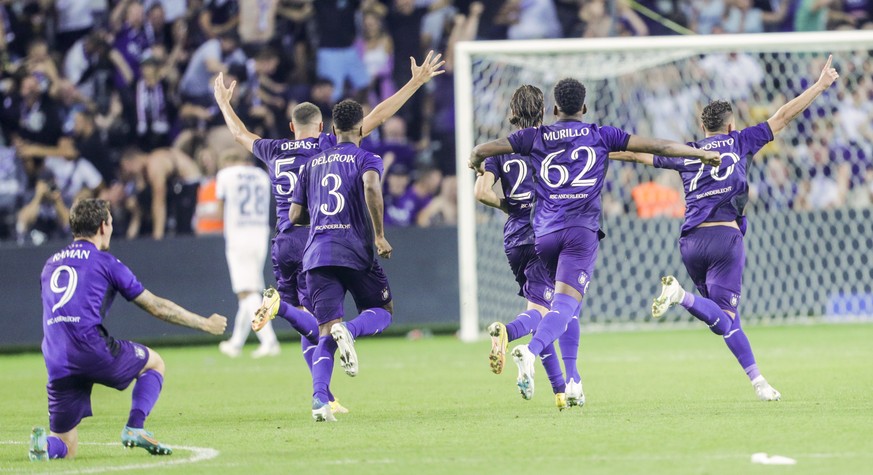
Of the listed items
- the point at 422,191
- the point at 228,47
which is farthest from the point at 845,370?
the point at 228,47

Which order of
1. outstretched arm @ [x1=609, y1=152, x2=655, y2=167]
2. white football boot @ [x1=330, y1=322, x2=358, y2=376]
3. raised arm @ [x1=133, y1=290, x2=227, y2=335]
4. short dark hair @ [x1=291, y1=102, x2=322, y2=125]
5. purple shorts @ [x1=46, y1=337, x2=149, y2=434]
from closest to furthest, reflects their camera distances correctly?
raised arm @ [x1=133, y1=290, x2=227, y2=335] < purple shorts @ [x1=46, y1=337, x2=149, y2=434] < white football boot @ [x1=330, y1=322, x2=358, y2=376] < outstretched arm @ [x1=609, y1=152, x2=655, y2=167] < short dark hair @ [x1=291, y1=102, x2=322, y2=125]

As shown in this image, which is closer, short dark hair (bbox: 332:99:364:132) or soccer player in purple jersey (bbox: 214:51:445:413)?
short dark hair (bbox: 332:99:364:132)

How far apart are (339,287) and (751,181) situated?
10218 millimetres

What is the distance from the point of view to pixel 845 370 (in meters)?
11.7

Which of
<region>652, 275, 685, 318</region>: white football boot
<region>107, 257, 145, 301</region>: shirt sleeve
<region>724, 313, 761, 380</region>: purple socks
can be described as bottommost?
<region>724, 313, 761, 380</region>: purple socks

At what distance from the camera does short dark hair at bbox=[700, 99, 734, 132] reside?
31.6 feet

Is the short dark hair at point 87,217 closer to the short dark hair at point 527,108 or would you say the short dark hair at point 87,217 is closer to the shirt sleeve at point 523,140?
the shirt sleeve at point 523,140

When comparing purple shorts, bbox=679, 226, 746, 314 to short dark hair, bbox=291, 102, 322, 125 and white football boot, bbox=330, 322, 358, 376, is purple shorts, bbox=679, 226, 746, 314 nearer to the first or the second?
white football boot, bbox=330, 322, 358, 376

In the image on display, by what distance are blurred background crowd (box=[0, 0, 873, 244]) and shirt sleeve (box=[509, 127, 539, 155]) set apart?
8.21 m

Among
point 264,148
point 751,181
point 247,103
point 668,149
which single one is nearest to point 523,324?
point 668,149

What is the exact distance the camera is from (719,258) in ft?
31.8

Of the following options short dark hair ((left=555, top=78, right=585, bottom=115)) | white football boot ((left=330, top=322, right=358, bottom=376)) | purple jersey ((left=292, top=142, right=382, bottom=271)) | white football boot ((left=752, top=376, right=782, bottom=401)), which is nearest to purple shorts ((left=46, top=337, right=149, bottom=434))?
white football boot ((left=330, top=322, right=358, bottom=376))

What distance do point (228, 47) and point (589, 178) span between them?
33.7ft

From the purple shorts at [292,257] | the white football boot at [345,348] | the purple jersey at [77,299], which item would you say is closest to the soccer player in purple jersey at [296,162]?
the purple shorts at [292,257]
